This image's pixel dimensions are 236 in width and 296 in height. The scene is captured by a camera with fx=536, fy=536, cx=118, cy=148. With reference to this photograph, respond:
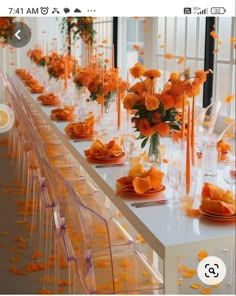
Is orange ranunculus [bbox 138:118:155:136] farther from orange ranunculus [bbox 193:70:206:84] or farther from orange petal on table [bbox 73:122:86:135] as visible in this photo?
orange petal on table [bbox 73:122:86:135]

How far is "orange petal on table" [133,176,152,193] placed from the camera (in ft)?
7.44

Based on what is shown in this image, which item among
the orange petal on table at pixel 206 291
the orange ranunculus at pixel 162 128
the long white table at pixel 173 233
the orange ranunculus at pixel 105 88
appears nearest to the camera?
the long white table at pixel 173 233

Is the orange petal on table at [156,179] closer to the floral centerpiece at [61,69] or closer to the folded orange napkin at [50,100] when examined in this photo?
the folded orange napkin at [50,100]

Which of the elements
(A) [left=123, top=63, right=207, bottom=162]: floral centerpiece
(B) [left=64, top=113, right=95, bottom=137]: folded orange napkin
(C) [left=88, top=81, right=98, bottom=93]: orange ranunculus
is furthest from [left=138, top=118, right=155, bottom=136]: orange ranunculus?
(C) [left=88, top=81, right=98, bottom=93]: orange ranunculus

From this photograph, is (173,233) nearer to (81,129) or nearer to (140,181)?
(140,181)

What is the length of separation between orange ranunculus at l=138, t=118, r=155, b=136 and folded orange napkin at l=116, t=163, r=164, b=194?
19 centimetres

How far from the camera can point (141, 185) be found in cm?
227

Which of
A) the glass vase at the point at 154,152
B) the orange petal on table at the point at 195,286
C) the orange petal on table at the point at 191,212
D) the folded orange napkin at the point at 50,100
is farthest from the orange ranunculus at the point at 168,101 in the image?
the folded orange napkin at the point at 50,100

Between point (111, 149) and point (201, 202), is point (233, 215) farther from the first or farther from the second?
point (111, 149)

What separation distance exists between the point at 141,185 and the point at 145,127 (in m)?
0.35

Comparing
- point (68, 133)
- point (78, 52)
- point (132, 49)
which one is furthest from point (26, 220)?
point (78, 52)

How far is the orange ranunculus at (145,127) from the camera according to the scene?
2.51 meters

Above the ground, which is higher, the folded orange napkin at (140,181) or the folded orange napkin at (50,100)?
the folded orange napkin at (50,100)

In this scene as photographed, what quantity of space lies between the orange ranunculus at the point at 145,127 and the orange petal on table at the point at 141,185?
1.01 ft
